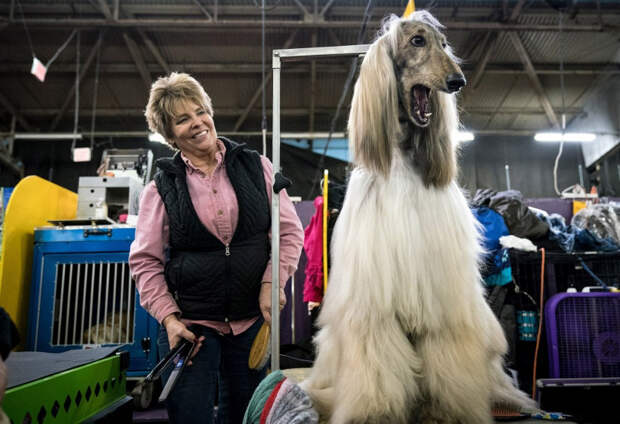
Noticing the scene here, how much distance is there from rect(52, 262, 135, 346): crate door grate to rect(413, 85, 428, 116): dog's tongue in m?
2.04

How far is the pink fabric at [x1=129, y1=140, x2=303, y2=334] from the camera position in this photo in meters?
1.37

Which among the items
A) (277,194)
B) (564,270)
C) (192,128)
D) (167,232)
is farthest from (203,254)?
(564,270)

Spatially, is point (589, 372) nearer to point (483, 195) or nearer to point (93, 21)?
point (483, 195)

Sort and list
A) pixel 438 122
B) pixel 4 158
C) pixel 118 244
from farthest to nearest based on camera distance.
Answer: pixel 4 158 → pixel 118 244 → pixel 438 122

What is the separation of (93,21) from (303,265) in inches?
202

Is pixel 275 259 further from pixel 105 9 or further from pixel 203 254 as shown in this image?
pixel 105 9

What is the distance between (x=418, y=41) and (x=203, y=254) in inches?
36.9

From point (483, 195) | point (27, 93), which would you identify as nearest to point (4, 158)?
point (27, 93)

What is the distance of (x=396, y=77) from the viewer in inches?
53.0

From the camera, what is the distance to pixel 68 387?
1.49 m

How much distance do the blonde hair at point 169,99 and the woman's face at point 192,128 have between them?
19 mm

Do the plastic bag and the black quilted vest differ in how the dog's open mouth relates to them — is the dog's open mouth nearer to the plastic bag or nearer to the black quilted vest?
the black quilted vest

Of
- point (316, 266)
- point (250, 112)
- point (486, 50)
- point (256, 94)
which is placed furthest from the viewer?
Answer: point (250, 112)

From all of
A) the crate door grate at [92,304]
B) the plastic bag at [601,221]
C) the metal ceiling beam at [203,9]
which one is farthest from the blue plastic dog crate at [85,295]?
the metal ceiling beam at [203,9]
